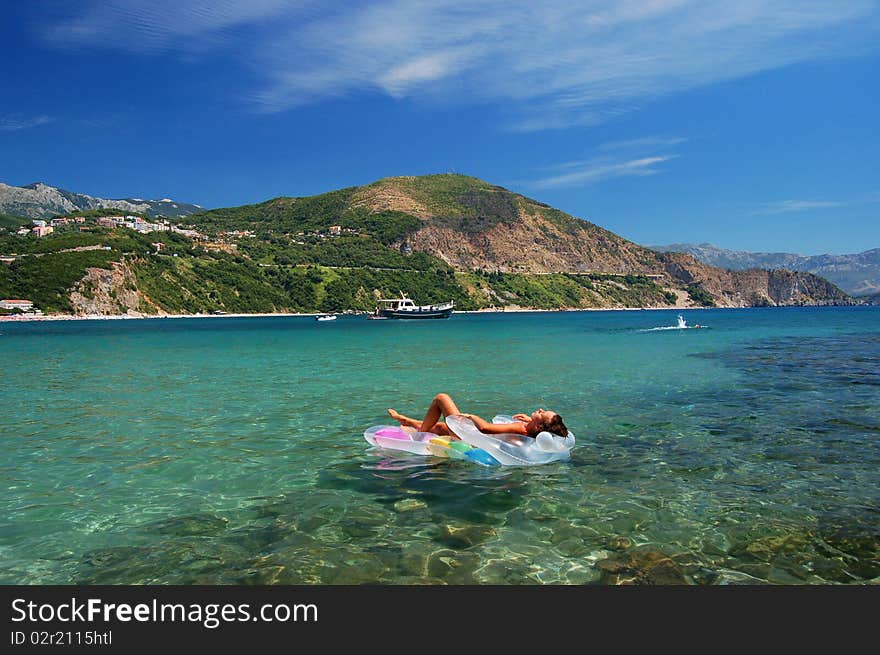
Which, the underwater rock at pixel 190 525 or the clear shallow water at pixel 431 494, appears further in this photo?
the underwater rock at pixel 190 525

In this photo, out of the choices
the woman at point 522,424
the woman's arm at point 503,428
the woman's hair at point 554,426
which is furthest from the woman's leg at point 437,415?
the woman's hair at point 554,426

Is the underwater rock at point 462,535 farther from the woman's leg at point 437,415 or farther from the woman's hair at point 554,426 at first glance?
the woman's leg at point 437,415

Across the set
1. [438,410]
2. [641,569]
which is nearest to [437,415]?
[438,410]

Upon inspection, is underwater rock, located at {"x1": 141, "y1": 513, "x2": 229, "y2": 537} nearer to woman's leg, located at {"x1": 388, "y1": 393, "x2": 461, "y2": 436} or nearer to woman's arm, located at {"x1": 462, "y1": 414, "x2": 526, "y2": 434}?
woman's leg, located at {"x1": 388, "y1": 393, "x2": 461, "y2": 436}

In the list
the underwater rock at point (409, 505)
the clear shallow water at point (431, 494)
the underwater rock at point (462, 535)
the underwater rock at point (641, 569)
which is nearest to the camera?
the underwater rock at point (641, 569)

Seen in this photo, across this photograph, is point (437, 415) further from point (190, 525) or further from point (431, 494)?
point (190, 525)

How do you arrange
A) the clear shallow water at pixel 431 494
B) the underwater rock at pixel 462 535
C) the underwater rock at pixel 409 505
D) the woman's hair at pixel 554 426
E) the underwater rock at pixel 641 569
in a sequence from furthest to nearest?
the woman's hair at pixel 554 426
the underwater rock at pixel 409 505
the underwater rock at pixel 462 535
the clear shallow water at pixel 431 494
the underwater rock at pixel 641 569

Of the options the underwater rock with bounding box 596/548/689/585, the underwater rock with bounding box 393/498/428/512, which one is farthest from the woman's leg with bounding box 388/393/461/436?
the underwater rock with bounding box 596/548/689/585

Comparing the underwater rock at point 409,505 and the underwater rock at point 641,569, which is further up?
the underwater rock at point 409,505

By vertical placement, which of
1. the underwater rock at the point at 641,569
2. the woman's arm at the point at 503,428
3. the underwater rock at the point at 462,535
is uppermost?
the woman's arm at the point at 503,428

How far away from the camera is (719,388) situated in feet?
76.6

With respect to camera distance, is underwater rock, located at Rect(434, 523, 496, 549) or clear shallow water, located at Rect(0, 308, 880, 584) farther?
underwater rock, located at Rect(434, 523, 496, 549)
